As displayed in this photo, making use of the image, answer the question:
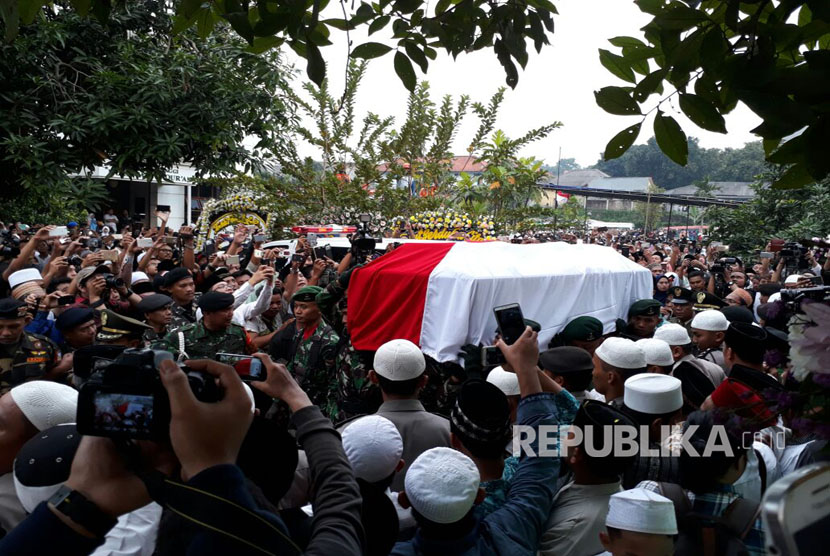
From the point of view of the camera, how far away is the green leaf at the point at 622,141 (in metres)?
1.89

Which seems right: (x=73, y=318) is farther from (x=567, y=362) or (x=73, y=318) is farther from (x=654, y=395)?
(x=654, y=395)

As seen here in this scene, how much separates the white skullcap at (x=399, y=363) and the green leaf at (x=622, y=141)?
149cm

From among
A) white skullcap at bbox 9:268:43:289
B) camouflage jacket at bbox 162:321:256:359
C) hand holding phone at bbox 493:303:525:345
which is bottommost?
camouflage jacket at bbox 162:321:256:359

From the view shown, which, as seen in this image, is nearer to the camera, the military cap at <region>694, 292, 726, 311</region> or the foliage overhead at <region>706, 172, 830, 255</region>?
the military cap at <region>694, 292, 726, 311</region>

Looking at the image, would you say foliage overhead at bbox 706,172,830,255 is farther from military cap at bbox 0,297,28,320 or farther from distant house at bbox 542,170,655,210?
distant house at bbox 542,170,655,210

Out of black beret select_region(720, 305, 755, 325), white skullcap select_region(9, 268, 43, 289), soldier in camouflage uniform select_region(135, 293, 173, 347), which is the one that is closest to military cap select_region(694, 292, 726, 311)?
black beret select_region(720, 305, 755, 325)

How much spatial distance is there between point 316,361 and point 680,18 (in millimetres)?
3067

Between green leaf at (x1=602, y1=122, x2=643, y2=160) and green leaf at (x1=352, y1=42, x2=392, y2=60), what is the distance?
802mm

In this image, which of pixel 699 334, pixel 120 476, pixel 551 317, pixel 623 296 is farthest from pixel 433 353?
pixel 120 476

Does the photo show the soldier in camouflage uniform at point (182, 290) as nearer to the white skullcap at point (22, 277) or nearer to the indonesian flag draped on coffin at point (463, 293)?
the white skullcap at point (22, 277)

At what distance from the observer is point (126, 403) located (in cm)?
132

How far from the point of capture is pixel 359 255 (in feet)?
19.0

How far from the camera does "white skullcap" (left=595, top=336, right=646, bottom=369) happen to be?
3340 millimetres

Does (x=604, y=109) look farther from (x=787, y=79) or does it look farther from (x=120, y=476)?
(x=120, y=476)
